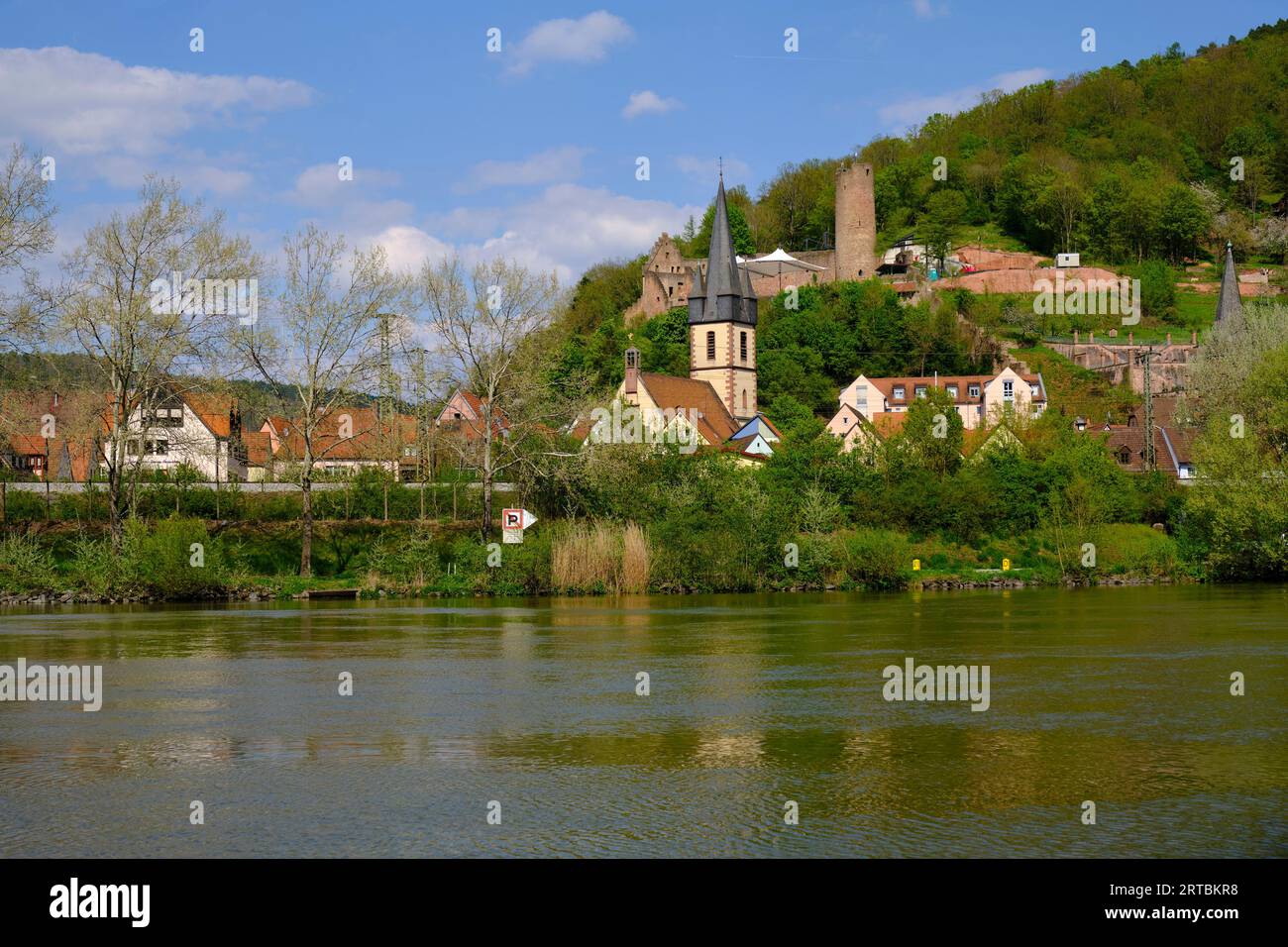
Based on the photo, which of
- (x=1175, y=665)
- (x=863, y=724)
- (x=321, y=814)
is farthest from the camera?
(x=1175, y=665)

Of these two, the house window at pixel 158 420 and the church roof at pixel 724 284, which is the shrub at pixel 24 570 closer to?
the house window at pixel 158 420

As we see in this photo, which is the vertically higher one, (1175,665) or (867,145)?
(867,145)

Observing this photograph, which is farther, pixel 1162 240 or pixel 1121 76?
pixel 1121 76

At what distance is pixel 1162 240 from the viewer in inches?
5945

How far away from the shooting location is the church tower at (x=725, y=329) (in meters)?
110

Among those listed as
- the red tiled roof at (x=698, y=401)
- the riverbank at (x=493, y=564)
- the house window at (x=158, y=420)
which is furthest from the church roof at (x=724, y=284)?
the house window at (x=158, y=420)

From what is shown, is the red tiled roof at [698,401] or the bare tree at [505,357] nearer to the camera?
the bare tree at [505,357]

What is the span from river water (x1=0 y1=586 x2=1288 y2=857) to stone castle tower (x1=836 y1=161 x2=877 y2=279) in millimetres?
122650

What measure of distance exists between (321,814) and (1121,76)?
208064mm

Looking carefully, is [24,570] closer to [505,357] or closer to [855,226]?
[505,357]

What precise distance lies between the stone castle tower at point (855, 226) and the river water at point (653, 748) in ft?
402

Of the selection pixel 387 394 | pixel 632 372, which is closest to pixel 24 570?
pixel 387 394
